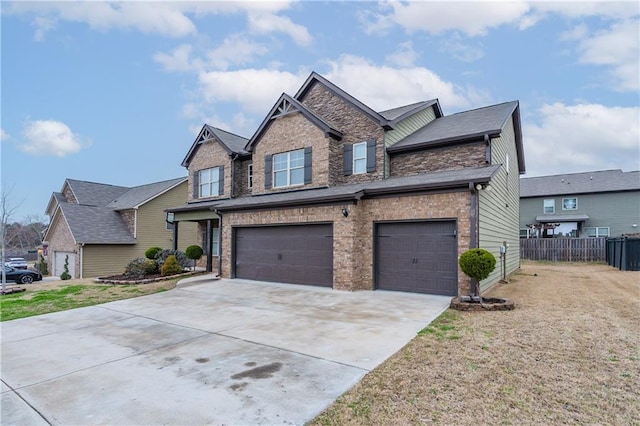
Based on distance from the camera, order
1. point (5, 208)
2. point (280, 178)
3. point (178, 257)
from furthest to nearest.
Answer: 1. point (178, 257)
2. point (5, 208)
3. point (280, 178)

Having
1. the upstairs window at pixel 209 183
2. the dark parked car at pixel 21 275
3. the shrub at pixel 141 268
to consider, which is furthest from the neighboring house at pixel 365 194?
the dark parked car at pixel 21 275

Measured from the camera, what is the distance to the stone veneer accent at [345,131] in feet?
44.3

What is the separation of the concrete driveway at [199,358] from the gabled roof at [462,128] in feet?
19.7

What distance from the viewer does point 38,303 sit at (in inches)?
431

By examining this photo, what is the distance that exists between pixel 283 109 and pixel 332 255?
7410 millimetres

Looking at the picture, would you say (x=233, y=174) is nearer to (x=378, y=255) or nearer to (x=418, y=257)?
(x=378, y=255)

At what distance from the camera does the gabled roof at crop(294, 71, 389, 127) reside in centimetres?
1352

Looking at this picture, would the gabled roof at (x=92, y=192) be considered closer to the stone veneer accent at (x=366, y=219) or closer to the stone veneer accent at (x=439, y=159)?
the stone veneer accent at (x=366, y=219)

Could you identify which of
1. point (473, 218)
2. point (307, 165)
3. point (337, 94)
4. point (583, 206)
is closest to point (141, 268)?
point (307, 165)

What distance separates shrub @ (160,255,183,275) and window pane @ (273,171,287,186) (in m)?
6.34

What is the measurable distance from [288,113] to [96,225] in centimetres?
1792

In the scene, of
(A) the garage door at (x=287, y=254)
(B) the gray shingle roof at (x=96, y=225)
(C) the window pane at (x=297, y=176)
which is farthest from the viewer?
(B) the gray shingle roof at (x=96, y=225)

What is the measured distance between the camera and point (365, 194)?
11.5 meters

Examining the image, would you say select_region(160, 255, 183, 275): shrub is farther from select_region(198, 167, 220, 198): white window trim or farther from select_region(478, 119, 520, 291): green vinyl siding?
select_region(478, 119, 520, 291): green vinyl siding
